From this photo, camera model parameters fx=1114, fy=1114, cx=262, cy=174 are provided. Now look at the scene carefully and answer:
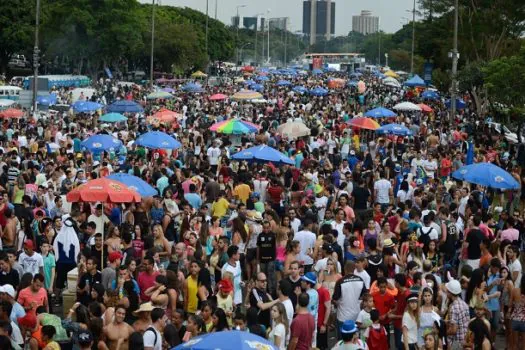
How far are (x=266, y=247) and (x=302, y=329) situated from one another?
393cm

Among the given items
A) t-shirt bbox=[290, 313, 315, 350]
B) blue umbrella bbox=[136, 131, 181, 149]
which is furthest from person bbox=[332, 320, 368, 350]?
blue umbrella bbox=[136, 131, 181, 149]

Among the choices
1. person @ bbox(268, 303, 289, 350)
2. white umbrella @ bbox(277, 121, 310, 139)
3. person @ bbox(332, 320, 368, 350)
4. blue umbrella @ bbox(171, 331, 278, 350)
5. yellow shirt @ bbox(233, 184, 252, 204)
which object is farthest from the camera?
white umbrella @ bbox(277, 121, 310, 139)

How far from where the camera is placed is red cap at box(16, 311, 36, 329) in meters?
10.9

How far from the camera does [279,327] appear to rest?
10500 mm

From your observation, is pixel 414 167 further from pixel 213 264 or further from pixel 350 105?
pixel 350 105

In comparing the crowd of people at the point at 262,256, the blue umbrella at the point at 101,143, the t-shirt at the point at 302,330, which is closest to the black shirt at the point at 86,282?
the crowd of people at the point at 262,256

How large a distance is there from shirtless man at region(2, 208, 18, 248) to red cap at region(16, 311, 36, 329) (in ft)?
14.9

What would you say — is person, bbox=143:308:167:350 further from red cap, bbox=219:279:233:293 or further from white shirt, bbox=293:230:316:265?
white shirt, bbox=293:230:316:265

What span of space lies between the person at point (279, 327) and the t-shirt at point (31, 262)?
4.02 metres

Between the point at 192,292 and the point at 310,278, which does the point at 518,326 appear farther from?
the point at 192,292

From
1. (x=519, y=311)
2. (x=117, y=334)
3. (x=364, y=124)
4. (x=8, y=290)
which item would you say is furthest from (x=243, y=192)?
(x=364, y=124)

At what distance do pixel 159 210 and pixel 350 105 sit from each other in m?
40.4

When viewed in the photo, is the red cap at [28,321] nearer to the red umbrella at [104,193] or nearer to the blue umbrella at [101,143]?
the red umbrella at [104,193]

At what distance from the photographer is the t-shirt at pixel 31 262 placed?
13529 millimetres
